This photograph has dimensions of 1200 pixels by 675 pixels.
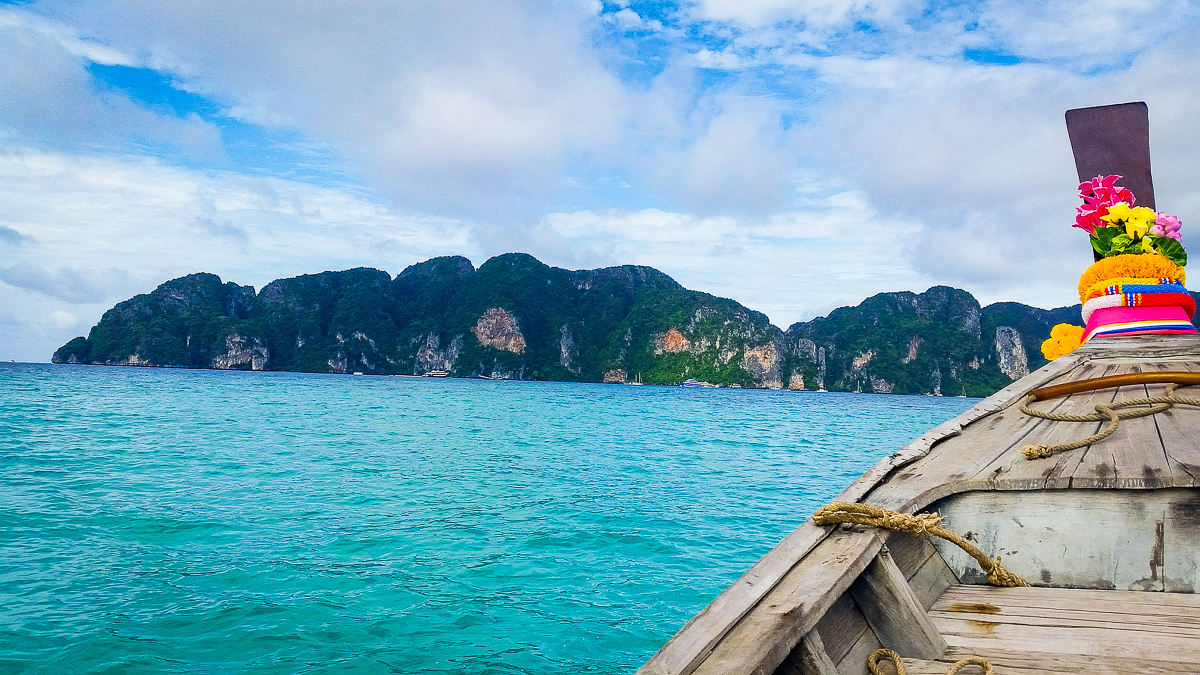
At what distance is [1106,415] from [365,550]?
23.8 ft

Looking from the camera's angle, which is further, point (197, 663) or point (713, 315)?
point (713, 315)

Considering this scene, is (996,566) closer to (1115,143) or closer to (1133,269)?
(1133,269)

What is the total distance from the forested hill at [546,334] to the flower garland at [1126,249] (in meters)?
122

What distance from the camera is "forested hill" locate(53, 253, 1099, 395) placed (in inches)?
4830

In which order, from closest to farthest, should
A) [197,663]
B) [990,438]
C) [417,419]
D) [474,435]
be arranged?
[990,438]
[197,663]
[474,435]
[417,419]

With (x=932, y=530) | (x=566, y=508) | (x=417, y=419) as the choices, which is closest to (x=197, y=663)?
(x=932, y=530)

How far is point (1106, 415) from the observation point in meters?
3.41

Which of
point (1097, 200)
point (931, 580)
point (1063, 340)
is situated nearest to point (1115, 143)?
point (1097, 200)

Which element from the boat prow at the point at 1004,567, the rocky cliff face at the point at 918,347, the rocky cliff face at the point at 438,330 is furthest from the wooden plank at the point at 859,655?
the rocky cliff face at the point at 438,330

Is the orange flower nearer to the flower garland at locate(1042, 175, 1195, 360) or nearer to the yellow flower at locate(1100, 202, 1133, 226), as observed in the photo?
the flower garland at locate(1042, 175, 1195, 360)

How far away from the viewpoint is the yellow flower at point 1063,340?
715cm

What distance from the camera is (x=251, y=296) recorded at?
141 meters

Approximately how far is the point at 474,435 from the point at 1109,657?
21.5 metres

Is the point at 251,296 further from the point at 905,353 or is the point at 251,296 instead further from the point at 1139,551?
the point at 1139,551
